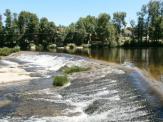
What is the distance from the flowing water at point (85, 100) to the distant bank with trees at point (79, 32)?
90612 millimetres

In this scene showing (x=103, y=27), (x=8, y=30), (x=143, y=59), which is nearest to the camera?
(x=143, y=59)

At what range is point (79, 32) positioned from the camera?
440 feet

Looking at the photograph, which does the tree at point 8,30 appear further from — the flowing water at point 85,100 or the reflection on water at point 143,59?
the flowing water at point 85,100

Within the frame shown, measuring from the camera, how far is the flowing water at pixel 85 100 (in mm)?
22875

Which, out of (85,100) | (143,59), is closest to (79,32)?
(143,59)

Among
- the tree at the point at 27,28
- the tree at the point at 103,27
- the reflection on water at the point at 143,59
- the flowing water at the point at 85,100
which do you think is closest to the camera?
the flowing water at the point at 85,100

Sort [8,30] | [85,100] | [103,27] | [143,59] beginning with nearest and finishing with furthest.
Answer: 1. [85,100]
2. [143,59]
3. [8,30]
4. [103,27]

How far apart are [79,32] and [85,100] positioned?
107212 mm

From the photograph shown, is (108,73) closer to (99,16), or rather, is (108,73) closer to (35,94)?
(35,94)

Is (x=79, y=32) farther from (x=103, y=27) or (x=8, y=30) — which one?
(x=8, y=30)

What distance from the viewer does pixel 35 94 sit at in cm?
3112

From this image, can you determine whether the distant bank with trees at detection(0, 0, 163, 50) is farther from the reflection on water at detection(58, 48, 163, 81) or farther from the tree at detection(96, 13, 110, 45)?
the reflection on water at detection(58, 48, 163, 81)

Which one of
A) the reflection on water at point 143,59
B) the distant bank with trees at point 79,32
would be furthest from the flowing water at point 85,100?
the distant bank with trees at point 79,32

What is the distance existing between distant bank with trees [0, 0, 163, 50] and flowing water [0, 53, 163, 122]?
9061 centimetres
